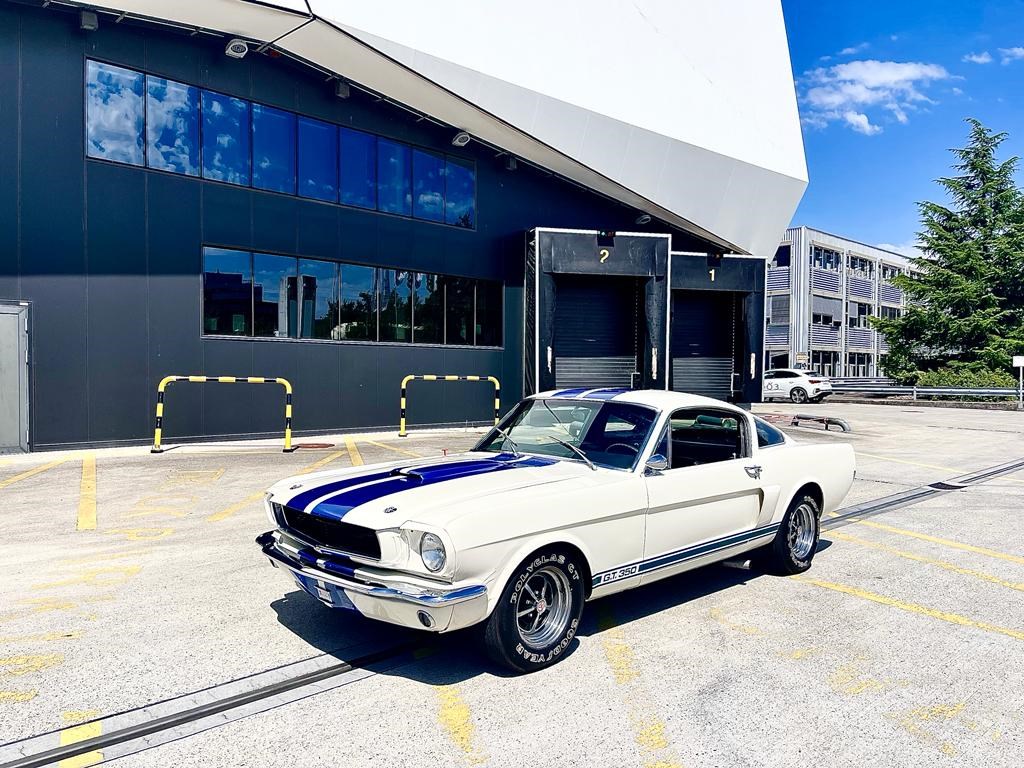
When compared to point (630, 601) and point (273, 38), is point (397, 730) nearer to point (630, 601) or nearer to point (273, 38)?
point (630, 601)

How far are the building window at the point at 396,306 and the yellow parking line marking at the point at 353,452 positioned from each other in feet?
9.30

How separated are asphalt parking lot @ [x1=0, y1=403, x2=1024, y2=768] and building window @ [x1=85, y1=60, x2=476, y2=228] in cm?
849

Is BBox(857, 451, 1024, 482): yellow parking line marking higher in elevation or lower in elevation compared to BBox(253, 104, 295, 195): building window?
lower

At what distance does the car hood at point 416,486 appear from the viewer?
379 cm

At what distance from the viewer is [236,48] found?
45.1 ft

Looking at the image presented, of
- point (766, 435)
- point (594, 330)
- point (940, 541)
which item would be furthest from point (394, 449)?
point (940, 541)

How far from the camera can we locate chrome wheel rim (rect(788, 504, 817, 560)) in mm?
5863

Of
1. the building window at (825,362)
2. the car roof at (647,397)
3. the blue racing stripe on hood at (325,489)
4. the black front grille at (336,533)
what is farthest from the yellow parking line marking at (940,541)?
the building window at (825,362)

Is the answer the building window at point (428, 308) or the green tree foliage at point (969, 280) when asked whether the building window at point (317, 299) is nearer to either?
the building window at point (428, 308)

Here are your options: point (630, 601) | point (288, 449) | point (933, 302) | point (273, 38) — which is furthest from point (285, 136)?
point (933, 302)

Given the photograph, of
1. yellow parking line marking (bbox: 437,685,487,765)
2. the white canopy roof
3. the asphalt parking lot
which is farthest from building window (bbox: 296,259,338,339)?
yellow parking line marking (bbox: 437,685,487,765)

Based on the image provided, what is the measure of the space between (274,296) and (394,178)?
4.00 meters

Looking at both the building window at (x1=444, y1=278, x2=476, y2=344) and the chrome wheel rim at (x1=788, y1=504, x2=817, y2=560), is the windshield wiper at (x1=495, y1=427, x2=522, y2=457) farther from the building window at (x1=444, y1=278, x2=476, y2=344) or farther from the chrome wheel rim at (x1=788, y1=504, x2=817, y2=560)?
the building window at (x1=444, y1=278, x2=476, y2=344)

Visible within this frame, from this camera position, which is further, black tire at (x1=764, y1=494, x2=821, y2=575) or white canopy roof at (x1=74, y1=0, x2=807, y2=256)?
white canopy roof at (x1=74, y1=0, x2=807, y2=256)
